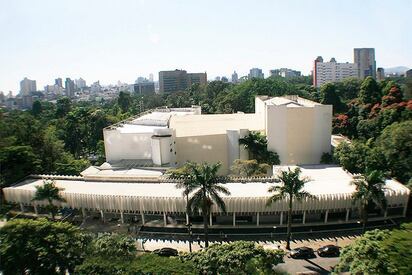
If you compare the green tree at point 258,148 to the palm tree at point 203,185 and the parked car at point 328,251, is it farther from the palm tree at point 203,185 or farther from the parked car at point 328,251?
the palm tree at point 203,185

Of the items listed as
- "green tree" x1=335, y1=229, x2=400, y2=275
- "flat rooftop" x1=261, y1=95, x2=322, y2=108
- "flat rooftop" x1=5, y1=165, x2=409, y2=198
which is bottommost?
"green tree" x1=335, y1=229, x2=400, y2=275

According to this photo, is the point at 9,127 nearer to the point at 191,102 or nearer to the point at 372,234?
the point at 372,234

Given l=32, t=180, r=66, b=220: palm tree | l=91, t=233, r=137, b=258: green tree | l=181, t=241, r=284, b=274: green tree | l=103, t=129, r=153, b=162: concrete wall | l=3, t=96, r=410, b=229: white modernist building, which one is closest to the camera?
l=181, t=241, r=284, b=274: green tree

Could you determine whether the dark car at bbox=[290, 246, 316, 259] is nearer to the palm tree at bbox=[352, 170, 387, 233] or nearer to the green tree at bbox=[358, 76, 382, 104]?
the palm tree at bbox=[352, 170, 387, 233]

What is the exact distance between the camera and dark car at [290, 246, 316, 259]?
33.0 m

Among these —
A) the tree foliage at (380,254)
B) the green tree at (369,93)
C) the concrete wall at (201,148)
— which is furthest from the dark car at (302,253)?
the green tree at (369,93)

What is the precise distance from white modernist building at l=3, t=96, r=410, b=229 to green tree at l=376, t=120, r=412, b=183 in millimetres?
3504

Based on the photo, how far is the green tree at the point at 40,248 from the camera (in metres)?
26.3

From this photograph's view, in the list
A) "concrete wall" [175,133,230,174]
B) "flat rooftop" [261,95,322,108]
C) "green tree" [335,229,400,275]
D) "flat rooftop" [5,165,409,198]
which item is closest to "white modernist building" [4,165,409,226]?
"flat rooftop" [5,165,409,198]

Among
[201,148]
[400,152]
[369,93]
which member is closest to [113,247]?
[201,148]

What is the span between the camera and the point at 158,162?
52.3m

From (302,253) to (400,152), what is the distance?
858 inches

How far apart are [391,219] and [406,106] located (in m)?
31.2

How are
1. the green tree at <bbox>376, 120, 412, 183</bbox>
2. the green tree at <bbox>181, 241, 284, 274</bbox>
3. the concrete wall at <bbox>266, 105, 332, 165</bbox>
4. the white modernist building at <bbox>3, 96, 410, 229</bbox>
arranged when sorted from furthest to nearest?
the concrete wall at <bbox>266, 105, 332, 165</bbox> → the green tree at <bbox>376, 120, 412, 183</bbox> → the white modernist building at <bbox>3, 96, 410, 229</bbox> → the green tree at <bbox>181, 241, 284, 274</bbox>
